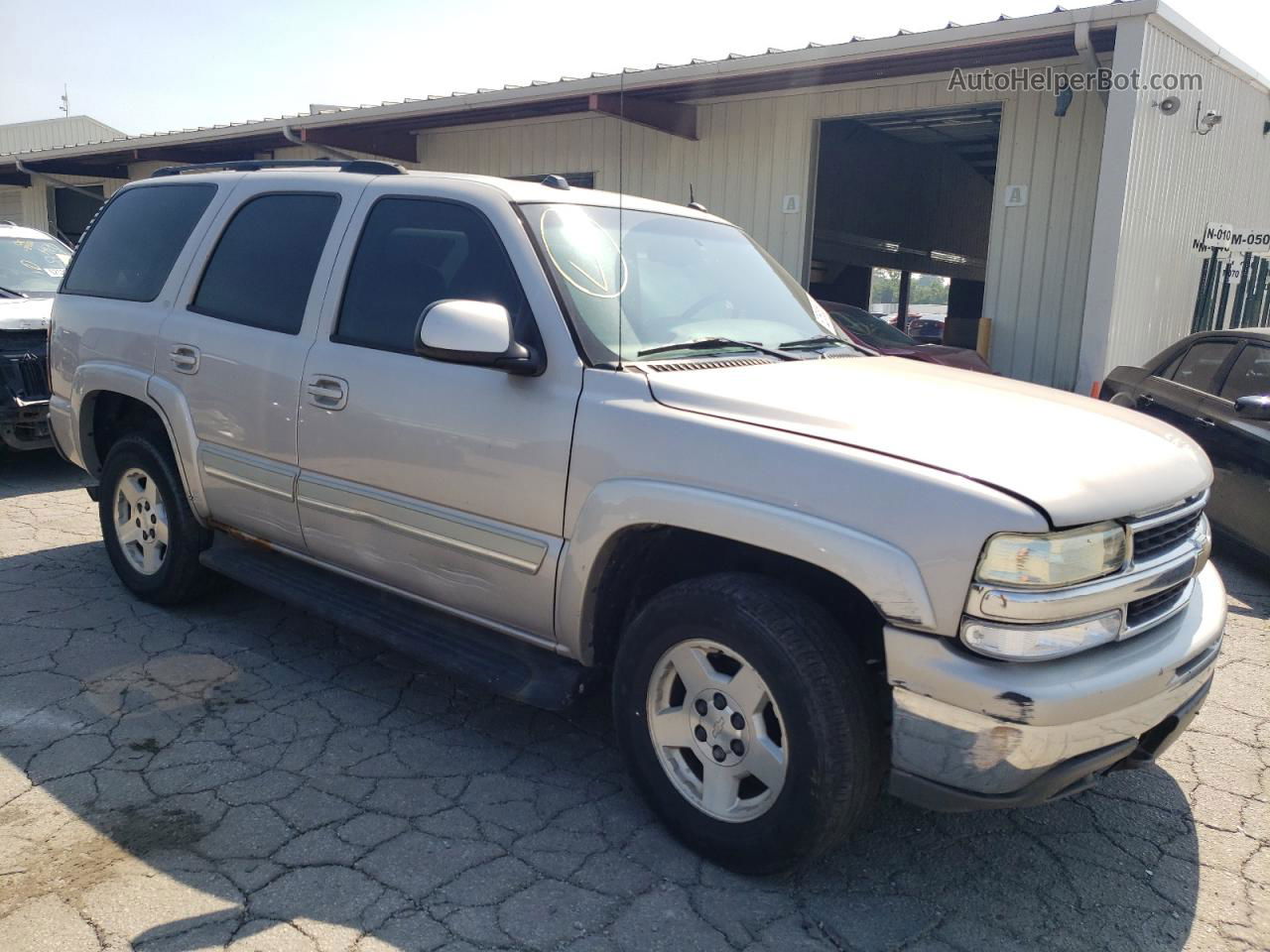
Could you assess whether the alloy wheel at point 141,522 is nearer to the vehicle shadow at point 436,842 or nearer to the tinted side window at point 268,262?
the vehicle shadow at point 436,842

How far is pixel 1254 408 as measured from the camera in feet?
18.7

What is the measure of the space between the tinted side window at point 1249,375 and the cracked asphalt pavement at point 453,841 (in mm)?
2794

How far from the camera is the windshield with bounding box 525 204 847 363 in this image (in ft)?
10.5

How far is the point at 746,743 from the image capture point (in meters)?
2.73

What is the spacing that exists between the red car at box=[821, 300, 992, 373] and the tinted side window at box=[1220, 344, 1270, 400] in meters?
2.33

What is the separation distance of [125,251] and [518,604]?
10.0 feet

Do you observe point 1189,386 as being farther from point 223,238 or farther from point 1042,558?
point 223,238

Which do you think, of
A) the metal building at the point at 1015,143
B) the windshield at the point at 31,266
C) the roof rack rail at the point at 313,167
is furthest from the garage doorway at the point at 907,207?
the roof rack rail at the point at 313,167

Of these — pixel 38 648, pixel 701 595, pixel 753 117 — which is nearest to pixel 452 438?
pixel 701 595

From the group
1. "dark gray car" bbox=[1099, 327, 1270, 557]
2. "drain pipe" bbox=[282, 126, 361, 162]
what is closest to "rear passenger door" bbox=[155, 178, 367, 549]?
"dark gray car" bbox=[1099, 327, 1270, 557]

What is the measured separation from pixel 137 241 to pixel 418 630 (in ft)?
8.71

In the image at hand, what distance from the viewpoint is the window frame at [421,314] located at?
3168 millimetres

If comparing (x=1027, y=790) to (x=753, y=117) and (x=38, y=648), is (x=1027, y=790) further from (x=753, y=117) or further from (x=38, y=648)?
(x=753, y=117)

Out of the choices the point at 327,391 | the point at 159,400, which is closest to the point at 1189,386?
the point at 327,391
